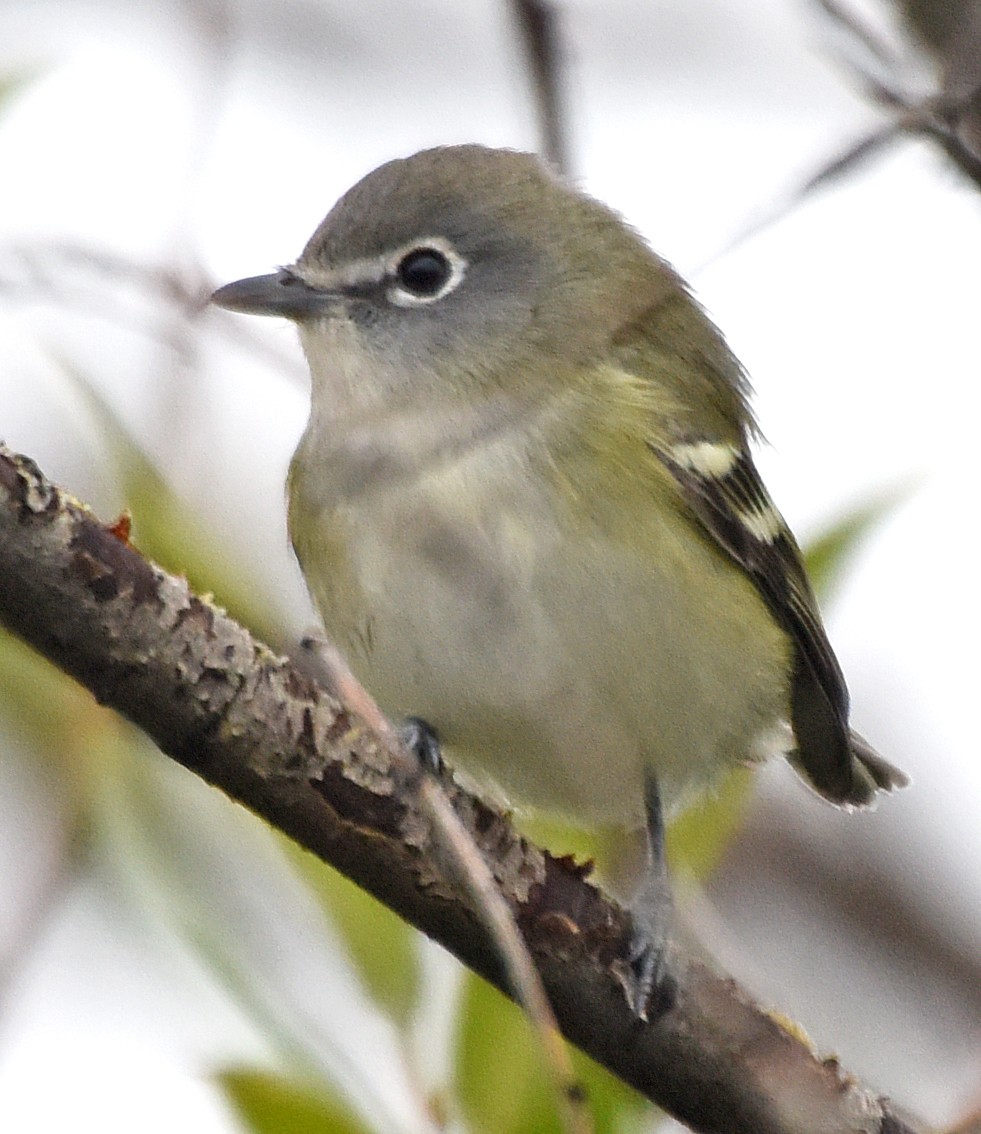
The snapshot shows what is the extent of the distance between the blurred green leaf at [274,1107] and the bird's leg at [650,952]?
55 cm

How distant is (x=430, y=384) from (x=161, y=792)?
131cm

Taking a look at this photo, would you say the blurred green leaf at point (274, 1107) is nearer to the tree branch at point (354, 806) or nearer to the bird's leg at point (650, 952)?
the tree branch at point (354, 806)

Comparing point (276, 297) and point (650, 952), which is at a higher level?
point (276, 297)

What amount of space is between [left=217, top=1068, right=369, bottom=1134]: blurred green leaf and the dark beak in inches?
70.0

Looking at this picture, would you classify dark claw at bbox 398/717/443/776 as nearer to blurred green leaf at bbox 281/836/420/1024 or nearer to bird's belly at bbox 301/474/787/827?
bird's belly at bbox 301/474/787/827

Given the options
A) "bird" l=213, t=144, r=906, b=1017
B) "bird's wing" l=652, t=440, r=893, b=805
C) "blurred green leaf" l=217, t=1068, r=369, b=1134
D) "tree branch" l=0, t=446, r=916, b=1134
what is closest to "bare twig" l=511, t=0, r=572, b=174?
"bird" l=213, t=144, r=906, b=1017

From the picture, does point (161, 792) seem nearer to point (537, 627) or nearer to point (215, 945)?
point (215, 945)

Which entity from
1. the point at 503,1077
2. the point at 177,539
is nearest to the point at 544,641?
the point at 177,539

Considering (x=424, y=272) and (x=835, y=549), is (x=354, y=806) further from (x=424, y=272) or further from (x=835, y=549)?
A: (x=424, y=272)

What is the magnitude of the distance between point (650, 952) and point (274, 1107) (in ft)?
2.29

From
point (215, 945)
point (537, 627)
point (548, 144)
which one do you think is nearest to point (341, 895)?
point (215, 945)

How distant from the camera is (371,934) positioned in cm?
219

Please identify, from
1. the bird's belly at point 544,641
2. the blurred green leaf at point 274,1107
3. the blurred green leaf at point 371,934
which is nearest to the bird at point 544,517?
the bird's belly at point 544,641

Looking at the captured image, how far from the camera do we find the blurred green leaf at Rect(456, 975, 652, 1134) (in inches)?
82.0
